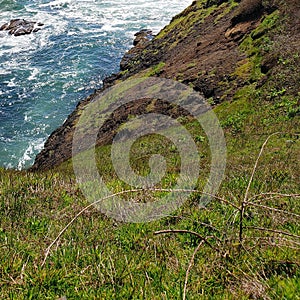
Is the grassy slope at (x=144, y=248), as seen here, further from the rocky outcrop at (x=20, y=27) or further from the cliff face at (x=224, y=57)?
the rocky outcrop at (x=20, y=27)

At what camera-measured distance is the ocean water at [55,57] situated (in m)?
29.1

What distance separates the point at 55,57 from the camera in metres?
39.3

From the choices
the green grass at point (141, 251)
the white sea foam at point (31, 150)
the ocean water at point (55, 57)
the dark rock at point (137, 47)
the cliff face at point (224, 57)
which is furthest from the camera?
the dark rock at point (137, 47)

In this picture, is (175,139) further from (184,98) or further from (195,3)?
(195,3)

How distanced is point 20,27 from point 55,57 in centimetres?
1138

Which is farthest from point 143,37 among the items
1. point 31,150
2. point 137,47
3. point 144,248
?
point 144,248

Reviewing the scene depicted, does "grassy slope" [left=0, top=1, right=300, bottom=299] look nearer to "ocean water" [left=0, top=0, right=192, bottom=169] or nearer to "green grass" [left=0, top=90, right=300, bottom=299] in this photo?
"green grass" [left=0, top=90, right=300, bottom=299]

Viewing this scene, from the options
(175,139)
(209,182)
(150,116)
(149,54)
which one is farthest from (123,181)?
(149,54)

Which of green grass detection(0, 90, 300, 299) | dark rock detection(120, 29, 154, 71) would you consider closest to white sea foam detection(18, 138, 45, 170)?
dark rock detection(120, 29, 154, 71)

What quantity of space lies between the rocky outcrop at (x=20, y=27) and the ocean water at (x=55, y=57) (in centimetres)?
84

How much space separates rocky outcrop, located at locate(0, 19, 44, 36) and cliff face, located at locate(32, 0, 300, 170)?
1916 centimetres

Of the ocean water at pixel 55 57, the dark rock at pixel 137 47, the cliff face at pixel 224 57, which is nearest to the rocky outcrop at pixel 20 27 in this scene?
the ocean water at pixel 55 57

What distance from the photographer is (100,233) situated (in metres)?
4.96

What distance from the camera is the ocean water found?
2911 cm
